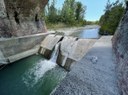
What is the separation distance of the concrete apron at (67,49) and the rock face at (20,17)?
1.87m

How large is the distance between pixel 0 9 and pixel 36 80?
436 cm

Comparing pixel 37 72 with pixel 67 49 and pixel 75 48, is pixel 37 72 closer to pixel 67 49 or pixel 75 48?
pixel 67 49

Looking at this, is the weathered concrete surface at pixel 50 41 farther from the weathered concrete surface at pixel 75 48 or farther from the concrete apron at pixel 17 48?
the weathered concrete surface at pixel 75 48

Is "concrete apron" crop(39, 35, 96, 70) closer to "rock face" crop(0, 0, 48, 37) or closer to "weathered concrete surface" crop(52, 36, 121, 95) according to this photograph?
"rock face" crop(0, 0, 48, 37)

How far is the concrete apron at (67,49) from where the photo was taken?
6.34m

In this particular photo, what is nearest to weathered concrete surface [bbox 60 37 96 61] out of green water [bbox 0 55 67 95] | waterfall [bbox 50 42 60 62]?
waterfall [bbox 50 42 60 62]

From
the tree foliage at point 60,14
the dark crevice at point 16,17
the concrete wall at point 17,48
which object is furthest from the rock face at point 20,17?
the tree foliage at point 60,14

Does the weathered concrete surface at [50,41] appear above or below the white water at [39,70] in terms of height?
above

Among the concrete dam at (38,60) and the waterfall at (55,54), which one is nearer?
the concrete dam at (38,60)

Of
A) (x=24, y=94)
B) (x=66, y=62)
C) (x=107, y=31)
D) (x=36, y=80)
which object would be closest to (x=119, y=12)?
(x=107, y=31)

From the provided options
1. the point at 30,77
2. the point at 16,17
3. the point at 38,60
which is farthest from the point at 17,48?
the point at 16,17

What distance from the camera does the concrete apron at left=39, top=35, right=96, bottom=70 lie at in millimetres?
6336

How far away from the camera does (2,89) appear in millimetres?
4668

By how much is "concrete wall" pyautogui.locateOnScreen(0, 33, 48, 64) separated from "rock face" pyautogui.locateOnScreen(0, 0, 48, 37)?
2.06ft
